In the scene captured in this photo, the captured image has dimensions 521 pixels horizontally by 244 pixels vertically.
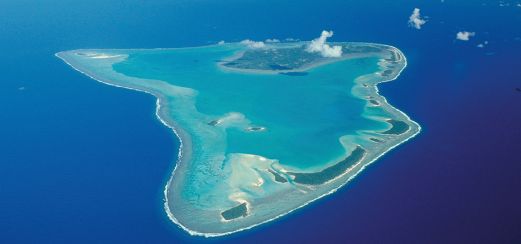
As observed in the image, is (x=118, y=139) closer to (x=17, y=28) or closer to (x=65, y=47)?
(x=65, y=47)

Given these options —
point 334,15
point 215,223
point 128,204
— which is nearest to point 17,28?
point 334,15

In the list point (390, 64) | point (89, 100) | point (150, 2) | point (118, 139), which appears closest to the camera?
point (118, 139)

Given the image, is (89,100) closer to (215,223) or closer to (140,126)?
(140,126)

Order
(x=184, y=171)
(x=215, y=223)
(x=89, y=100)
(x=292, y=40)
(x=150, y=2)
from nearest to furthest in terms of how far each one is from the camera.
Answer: (x=215, y=223)
(x=184, y=171)
(x=89, y=100)
(x=292, y=40)
(x=150, y=2)

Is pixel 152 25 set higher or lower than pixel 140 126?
higher

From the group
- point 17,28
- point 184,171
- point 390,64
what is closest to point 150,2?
point 17,28

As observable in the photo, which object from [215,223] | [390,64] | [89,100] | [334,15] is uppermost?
[334,15]

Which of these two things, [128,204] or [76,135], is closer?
[128,204]
